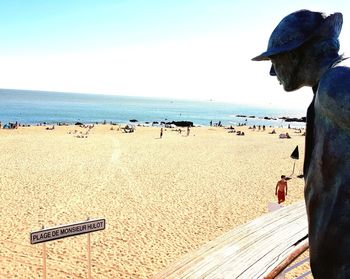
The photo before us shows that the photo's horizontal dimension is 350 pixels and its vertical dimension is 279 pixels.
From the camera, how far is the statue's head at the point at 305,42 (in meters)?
1.32

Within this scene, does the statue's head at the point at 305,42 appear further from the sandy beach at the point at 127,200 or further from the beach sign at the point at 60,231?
the sandy beach at the point at 127,200

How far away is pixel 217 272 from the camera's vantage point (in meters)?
3.14

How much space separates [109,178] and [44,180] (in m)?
3.09

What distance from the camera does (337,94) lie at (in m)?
1.04

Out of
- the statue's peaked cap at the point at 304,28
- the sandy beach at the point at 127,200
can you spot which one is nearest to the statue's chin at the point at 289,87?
the statue's peaked cap at the point at 304,28

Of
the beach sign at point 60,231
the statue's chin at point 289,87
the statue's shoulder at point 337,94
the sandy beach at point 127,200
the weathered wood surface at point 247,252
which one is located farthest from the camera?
the sandy beach at point 127,200

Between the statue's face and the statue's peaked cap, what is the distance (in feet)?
0.14

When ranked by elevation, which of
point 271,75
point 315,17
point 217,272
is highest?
point 315,17

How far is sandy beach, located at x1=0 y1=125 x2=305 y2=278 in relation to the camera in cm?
962

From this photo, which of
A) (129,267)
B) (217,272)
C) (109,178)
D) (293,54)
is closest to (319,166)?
(293,54)

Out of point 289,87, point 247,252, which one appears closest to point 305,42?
point 289,87

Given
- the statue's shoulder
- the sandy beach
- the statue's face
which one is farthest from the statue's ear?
the sandy beach

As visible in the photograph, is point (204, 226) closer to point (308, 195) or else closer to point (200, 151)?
point (308, 195)

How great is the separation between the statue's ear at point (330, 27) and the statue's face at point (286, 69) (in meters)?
0.12
